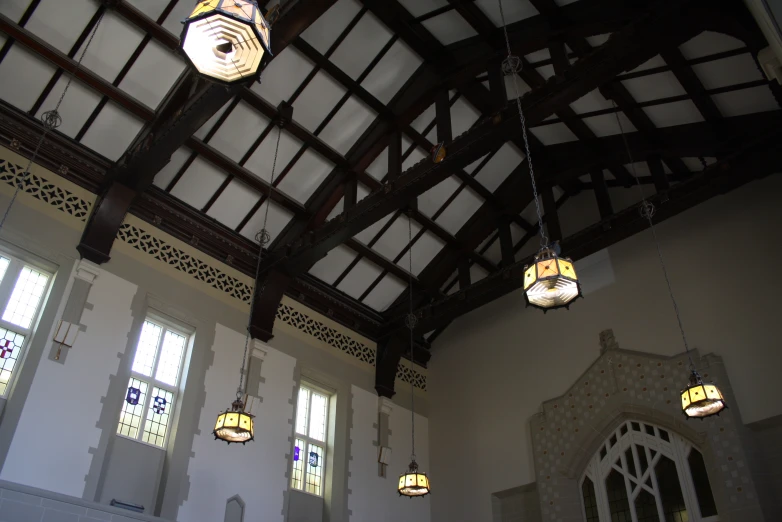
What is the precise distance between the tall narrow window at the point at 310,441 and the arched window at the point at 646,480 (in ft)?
14.0

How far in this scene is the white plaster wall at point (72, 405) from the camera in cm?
774

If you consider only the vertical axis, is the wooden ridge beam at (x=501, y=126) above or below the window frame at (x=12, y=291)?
above

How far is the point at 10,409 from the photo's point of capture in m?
7.84

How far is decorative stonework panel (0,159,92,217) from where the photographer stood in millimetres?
8945

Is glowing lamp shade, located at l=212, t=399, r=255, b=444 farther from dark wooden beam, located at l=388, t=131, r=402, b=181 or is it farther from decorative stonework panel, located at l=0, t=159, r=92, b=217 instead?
dark wooden beam, located at l=388, t=131, r=402, b=181

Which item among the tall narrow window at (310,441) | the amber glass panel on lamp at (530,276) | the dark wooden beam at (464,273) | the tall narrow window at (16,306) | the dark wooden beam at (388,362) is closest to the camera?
the amber glass panel on lamp at (530,276)

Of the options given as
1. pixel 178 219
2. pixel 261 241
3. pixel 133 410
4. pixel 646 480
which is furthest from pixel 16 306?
pixel 646 480

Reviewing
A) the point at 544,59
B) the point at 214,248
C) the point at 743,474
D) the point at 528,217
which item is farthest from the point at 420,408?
the point at 544,59

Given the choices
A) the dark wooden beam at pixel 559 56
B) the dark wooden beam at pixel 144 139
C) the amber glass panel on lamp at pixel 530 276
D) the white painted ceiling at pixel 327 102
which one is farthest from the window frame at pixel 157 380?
the dark wooden beam at pixel 559 56

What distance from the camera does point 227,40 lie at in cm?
477

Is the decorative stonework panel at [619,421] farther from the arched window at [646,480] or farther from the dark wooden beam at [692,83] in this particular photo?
the dark wooden beam at [692,83]

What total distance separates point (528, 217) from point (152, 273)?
23.1ft

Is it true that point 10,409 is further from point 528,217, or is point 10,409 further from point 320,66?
point 528,217

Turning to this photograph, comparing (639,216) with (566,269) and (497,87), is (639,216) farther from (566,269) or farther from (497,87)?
(566,269)
